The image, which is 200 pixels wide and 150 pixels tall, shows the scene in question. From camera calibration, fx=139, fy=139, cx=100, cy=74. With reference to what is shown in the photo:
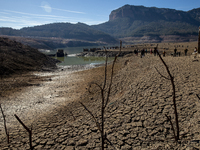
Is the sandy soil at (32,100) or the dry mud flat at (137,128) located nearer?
the dry mud flat at (137,128)

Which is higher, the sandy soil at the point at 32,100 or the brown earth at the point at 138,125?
the brown earth at the point at 138,125

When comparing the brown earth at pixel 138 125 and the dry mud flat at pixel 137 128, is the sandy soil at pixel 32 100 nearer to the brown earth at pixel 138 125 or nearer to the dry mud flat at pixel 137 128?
the brown earth at pixel 138 125

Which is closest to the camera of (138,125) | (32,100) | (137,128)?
(137,128)

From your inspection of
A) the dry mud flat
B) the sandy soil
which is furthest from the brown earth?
the sandy soil

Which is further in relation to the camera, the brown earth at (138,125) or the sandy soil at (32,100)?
the sandy soil at (32,100)

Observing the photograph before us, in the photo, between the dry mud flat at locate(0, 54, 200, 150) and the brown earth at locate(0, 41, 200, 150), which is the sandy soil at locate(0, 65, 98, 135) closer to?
the brown earth at locate(0, 41, 200, 150)

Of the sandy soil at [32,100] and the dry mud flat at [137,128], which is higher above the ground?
the dry mud flat at [137,128]

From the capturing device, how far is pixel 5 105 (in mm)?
9531

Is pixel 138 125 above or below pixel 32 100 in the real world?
above

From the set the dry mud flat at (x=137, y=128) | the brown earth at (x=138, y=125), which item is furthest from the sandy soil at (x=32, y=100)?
the dry mud flat at (x=137, y=128)

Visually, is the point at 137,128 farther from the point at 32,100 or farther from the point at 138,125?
the point at 32,100

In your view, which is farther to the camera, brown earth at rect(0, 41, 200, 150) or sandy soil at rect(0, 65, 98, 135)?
sandy soil at rect(0, 65, 98, 135)

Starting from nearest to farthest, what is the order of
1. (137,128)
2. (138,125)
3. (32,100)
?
(137,128), (138,125), (32,100)

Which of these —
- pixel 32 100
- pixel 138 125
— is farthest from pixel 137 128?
pixel 32 100
